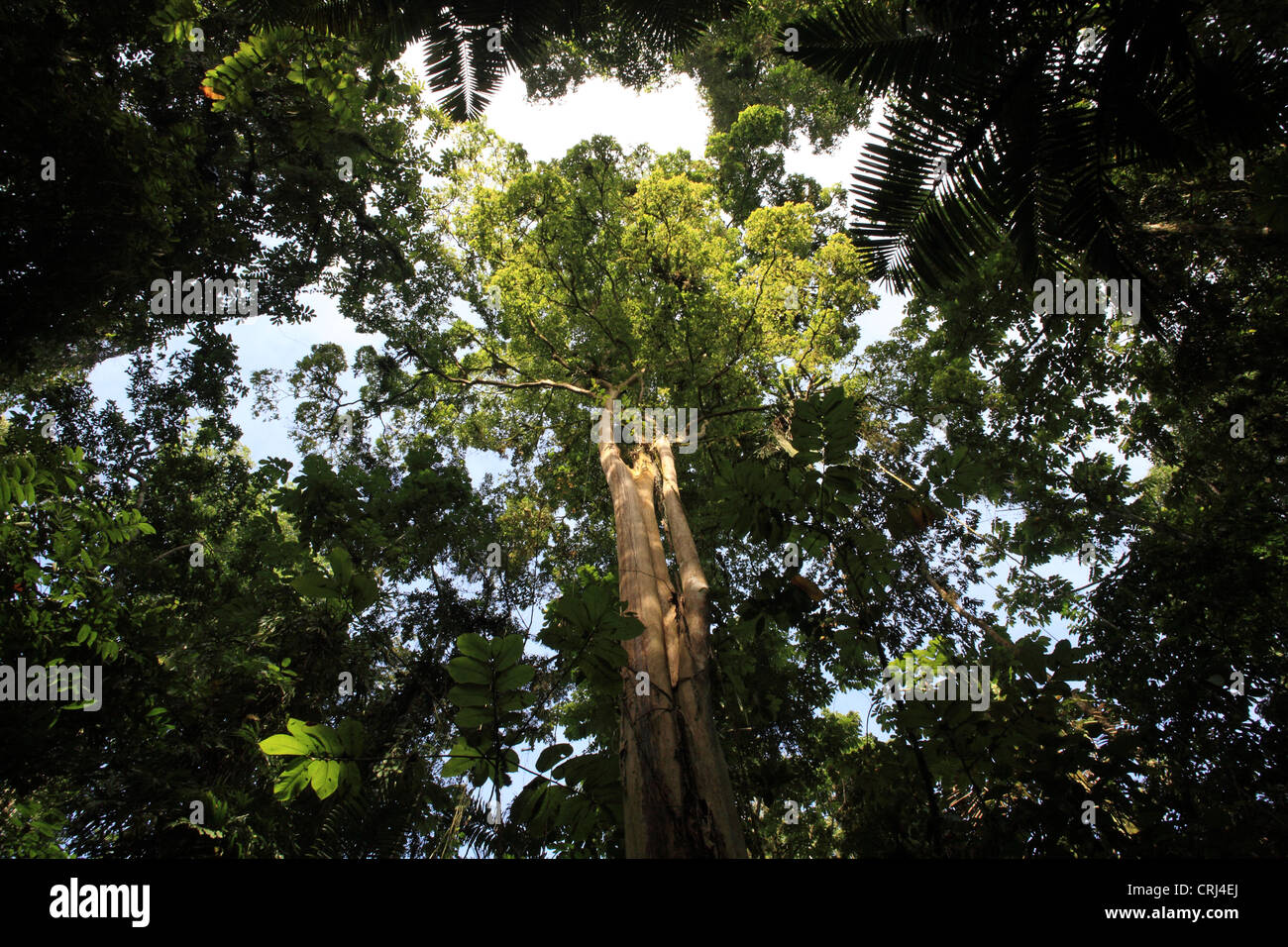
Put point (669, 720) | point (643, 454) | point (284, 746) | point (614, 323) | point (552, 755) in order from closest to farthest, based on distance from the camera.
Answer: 1. point (284, 746)
2. point (552, 755)
3. point (669, 720)
4. point (643, 454)
5. point (614, 323)

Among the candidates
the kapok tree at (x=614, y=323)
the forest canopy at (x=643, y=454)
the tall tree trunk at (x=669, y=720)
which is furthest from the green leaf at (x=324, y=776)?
the kapok tree at (x=614, y=323)

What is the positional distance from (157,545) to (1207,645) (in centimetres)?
1087

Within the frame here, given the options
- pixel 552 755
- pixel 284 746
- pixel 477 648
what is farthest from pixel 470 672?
pixel 552 755

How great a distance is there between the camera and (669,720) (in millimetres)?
2850

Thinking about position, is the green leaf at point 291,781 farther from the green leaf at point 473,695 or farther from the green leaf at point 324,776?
the green leaf at point 473,695

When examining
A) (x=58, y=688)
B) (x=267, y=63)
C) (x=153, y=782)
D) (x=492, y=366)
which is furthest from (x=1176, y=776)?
(x=492, y=366)

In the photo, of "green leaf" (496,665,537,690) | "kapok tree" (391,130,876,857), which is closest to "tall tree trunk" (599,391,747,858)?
"green leaf" (496,665,537,690)

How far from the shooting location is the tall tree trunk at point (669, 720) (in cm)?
229

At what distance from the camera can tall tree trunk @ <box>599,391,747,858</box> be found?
2.29 meters

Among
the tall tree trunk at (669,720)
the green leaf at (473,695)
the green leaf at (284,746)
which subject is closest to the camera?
the green leaf at (284,746)

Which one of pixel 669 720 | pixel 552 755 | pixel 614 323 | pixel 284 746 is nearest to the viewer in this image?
pixel 284 746

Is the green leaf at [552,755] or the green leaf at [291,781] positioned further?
the green leaf at [552,755]

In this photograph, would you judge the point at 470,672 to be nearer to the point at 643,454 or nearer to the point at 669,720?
the point at 669,720
